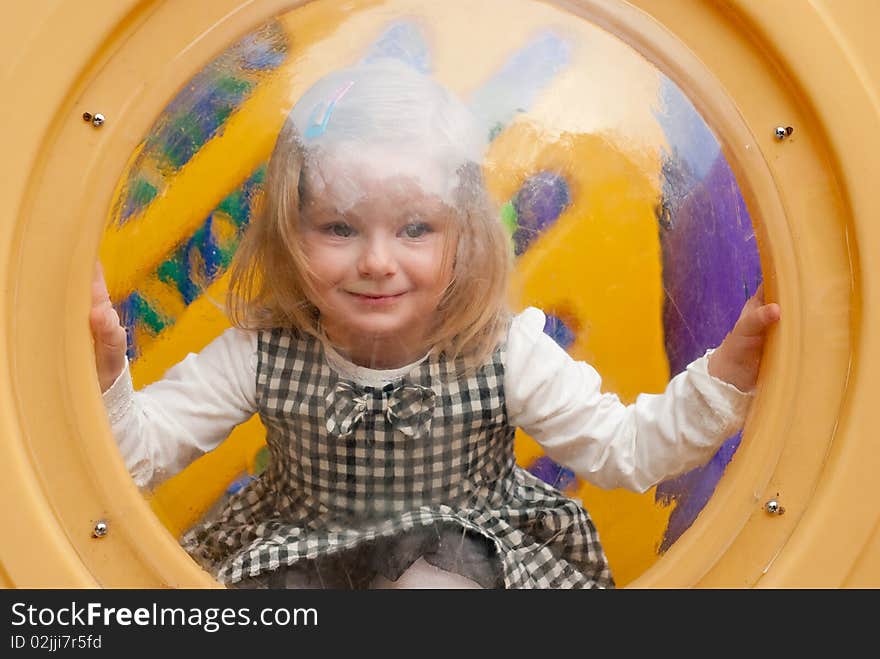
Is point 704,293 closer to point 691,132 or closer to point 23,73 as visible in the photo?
point 691,132

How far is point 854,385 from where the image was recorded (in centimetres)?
70

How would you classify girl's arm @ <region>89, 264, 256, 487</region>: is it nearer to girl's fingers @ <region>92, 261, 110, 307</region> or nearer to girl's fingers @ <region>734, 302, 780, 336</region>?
girl's fingers @ <region>92, 261, 110, 307</region>

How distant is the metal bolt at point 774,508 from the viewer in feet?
2.34

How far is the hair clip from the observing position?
70 centimetres

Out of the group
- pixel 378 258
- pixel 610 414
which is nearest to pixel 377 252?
pixel 378 258

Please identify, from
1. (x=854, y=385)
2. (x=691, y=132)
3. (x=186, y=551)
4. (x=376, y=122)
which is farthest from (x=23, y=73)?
(x=854, y=385)

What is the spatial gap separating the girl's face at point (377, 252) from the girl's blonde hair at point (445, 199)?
0.04 ft

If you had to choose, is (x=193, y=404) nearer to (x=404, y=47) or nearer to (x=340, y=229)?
(x=340, y=229)

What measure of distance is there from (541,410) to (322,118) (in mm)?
252

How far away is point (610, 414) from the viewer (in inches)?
30.5

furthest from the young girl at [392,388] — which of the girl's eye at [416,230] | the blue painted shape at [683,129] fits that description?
the blue painted shape at [683,129]

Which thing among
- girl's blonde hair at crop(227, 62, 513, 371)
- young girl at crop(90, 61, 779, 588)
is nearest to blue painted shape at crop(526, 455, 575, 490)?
young girl at crop(90, 61, 779, 588)

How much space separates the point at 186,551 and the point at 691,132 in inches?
17.3
